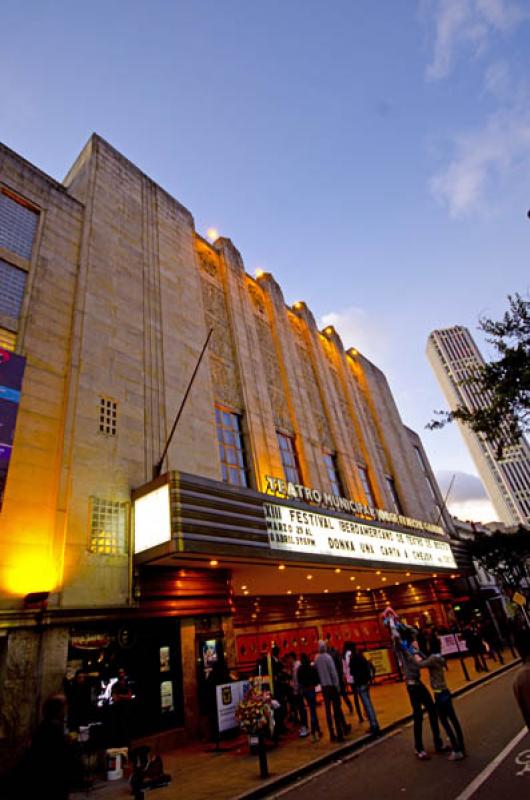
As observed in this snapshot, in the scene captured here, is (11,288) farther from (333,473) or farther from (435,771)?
(333,473)

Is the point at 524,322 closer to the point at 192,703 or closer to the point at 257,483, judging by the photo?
the point at 257,483

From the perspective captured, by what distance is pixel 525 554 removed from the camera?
36125 mm

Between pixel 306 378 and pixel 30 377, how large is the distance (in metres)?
18.1

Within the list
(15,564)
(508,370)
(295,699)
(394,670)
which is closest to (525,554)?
(394,670)

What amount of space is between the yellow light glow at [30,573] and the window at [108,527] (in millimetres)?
1083

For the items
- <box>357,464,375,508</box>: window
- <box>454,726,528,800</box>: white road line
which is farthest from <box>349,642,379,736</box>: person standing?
<box>357,464,375,508</box>: window

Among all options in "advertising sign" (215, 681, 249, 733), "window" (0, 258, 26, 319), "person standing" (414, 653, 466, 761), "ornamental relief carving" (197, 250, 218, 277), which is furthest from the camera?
"ornamental relief carving" (197, 250, 218, 277)

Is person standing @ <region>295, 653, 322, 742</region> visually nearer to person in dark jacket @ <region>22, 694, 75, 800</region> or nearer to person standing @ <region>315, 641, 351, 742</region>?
person standing @ <region>315, 641, 351, 742</region>

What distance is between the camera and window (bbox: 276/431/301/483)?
69.5 ft

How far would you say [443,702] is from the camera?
719 centimetres

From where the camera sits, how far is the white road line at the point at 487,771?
5581mm

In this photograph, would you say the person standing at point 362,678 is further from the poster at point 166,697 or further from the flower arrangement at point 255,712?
the poster at point 166,697

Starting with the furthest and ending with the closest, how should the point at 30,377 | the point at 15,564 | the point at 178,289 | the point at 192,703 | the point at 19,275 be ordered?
1. the point at 178,289
2. the point at 19,275
3. the point at 30,377
4. the point at 192,703
5. the point at 15,564

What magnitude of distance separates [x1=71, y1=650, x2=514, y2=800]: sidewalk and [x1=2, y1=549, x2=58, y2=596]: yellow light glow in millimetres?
4107
